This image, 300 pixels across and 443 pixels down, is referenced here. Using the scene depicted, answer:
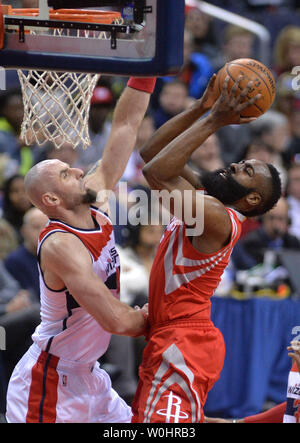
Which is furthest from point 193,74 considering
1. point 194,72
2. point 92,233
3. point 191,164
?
point 92,233

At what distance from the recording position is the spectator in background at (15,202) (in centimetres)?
724

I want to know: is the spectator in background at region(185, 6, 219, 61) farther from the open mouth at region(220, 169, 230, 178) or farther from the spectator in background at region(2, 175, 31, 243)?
the open mouth at region(220, 169, 230, 178)

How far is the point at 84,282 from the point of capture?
3867 mm

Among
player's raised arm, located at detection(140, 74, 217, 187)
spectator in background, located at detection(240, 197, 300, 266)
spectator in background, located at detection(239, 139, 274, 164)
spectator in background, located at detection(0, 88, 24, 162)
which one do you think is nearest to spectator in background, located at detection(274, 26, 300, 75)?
spectator in background, located at detection(239, 139, 274, 164)

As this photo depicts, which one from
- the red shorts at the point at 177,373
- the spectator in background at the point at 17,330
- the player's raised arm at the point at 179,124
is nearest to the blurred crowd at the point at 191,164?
the spectator in background at the point at 17,330

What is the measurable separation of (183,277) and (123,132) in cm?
109

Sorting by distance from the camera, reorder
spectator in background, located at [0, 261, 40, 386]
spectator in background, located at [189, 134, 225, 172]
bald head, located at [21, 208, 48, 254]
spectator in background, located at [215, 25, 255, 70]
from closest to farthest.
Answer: spectator in background, located at [0, 261, 40, 386], bald head, located at [21, 208, 48, 254], spectator in background, located at [189, 134, 225, 172], spectator in background, located at [215, 25, 255, 70]

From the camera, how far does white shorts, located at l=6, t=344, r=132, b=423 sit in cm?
421

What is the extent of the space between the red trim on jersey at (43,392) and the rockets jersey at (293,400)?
4.11ft

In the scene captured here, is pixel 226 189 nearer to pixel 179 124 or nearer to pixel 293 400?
pixel 179 124

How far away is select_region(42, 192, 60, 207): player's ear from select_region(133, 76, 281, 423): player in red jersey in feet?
1.73

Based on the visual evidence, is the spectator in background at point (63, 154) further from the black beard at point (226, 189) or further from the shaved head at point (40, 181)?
the black beard at point (226, 189)

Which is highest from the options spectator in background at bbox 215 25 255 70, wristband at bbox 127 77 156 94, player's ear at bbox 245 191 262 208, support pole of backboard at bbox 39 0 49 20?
support pole of backboard at bbox 39 0 49 20
